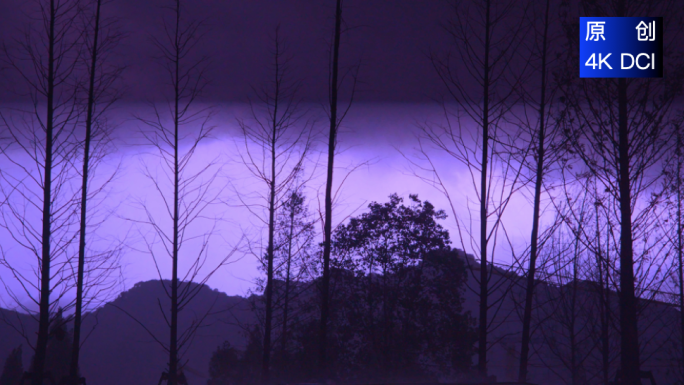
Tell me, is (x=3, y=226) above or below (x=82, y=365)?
above

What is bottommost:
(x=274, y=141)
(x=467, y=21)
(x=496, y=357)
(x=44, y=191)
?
(x=496, y=357)

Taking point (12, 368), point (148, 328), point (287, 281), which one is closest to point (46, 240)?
point (148, 328)

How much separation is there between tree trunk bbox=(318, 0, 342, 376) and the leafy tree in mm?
5030

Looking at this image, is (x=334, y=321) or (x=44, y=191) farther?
(x=334, y=321)

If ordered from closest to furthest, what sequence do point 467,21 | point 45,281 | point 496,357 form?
point 45,281 < point 467,21 < point 496,357

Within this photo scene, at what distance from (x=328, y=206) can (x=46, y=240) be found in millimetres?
3782

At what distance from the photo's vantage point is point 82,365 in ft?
23.4

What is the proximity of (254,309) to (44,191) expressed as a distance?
4.91m

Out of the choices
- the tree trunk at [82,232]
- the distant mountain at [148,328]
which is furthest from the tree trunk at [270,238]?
the tree trunk at [82,232]

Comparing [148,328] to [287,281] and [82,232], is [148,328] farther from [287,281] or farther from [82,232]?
[287,281]

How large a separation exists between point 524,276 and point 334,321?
531cm

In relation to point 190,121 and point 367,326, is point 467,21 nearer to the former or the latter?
point 190,121

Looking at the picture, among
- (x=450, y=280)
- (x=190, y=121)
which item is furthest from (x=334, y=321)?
(x=190, y=121)

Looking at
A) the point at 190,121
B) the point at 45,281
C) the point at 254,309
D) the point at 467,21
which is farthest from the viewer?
the point at 254,309
